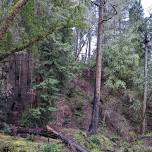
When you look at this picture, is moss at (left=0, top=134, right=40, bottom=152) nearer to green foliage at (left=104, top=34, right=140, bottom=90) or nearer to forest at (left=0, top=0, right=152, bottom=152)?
forest at (left=0, top=0, right=152, bottom=152)

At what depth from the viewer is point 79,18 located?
578 inches

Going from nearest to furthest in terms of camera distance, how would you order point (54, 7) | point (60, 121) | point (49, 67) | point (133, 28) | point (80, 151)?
point (80, 151) < point (54, 7) < point (49, 67) < point (60, 121) < point (133, 28)

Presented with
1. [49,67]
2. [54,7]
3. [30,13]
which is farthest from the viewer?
[49,67]

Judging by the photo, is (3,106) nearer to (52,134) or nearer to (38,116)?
(38,116)

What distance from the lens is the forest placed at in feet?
47.3

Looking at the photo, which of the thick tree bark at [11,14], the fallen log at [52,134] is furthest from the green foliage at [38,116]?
the thick tree bark at [11,14]

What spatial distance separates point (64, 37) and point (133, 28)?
9.22m

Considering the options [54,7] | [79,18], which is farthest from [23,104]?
[79,18]

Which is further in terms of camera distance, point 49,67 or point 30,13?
point 49,67

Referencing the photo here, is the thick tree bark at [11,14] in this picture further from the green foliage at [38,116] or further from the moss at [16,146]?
the green foliage at [38,116]

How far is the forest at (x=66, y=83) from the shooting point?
14406 millimetres

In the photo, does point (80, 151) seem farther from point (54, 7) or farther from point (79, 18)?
point (54, 7)

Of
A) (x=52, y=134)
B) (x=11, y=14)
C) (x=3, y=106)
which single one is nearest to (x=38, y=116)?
(x=3, y=106)

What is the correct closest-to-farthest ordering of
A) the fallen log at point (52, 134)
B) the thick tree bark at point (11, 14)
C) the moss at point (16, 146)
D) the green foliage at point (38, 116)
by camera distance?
1. the moss at point (16, 146)
2. the thick tree bark at point (11, 14)
3. the fallen log at point (52, 134)
4. the green foliage at point (38, 116)
